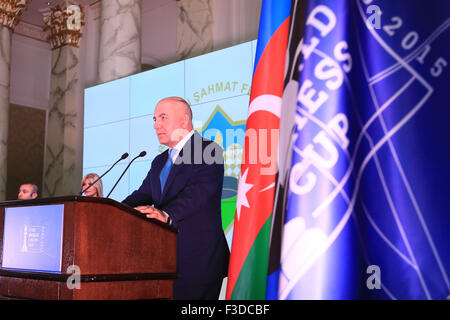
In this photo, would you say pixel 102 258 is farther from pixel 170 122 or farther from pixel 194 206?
pixel 170 122

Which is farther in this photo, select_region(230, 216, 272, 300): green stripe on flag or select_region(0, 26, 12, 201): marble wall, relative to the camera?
select_region(0, 26, 12, 201): marble wall

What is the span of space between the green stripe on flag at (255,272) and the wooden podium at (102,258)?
113cm

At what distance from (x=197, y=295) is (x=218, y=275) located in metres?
0.18

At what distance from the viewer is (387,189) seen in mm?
685

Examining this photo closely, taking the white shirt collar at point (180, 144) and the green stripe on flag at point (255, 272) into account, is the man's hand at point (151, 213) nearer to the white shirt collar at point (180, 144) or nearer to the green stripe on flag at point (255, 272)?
the white shirt collar at point (180, 144)

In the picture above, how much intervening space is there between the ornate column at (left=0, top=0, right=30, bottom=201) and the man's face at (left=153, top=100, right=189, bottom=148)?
688cm

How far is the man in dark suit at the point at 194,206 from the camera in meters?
2.55

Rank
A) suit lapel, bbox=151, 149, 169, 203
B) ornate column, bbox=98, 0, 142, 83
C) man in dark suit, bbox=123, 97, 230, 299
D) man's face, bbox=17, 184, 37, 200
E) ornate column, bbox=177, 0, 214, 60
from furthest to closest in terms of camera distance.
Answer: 1. ornate column, bbox=177, 0, 214, 60
2. ornate column, bbox=98, 0, 142, 83
3. man's face, bbox=17, 184, 37, 200
4. suit lapel, bbox=151, 149, 169, 203
5. man in dark suit, bbox=123, 97, 230, 299

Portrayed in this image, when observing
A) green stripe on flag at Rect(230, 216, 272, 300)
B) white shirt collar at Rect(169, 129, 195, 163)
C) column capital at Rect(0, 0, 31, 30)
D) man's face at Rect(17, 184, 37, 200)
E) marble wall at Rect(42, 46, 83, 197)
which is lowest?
green stripe on flag at Rect(230, 216, 272, 300)

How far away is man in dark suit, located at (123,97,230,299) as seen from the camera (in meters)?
2.55

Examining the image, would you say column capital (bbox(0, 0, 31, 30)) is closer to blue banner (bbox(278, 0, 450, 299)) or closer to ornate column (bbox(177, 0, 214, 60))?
ornate column (bbox(177, 0, 214, 60))

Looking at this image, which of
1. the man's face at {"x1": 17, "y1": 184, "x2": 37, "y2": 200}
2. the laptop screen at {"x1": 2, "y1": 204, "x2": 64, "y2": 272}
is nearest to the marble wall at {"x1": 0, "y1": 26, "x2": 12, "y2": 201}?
the man's face at {"x1": 17, "y1": 184, "x2": 37, "y2": 200}
